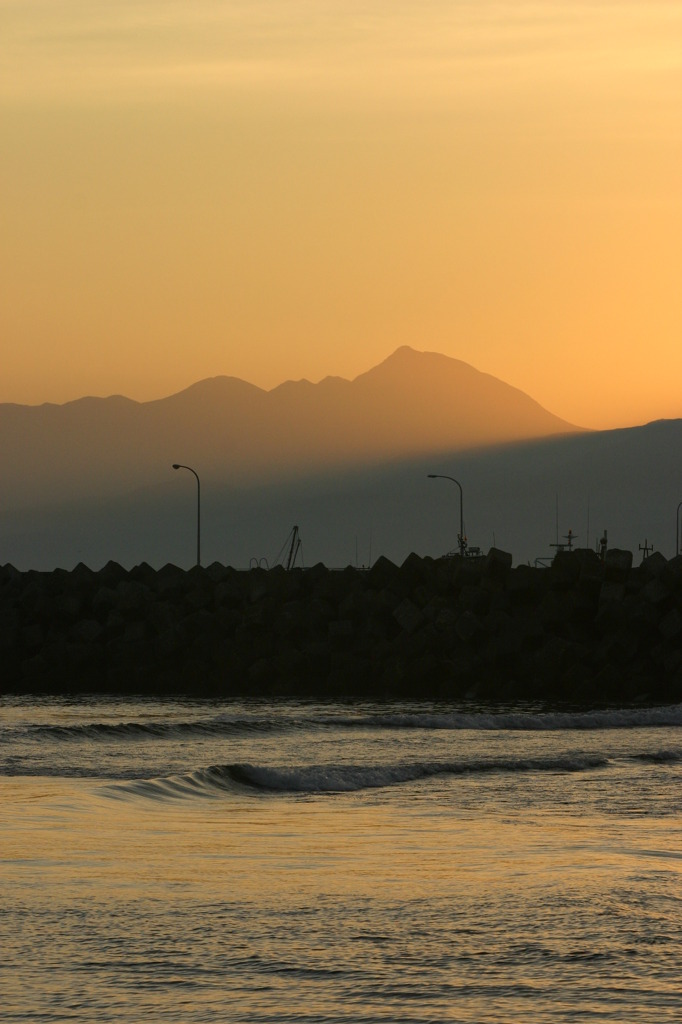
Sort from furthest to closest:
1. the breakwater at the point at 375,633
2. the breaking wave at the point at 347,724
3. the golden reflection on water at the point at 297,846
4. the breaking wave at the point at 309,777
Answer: the breakwater at the point at 375,633, the breaking wave at the point at 347,724, the breaking wave at the point at 309,777, the golden reflection on water at the point at 297,846

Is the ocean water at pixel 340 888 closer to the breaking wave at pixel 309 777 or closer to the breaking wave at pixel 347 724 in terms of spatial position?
the breaking wave at pixel 309 777

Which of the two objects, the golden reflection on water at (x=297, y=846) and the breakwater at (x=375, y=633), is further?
the breakwater at (x=375, y=633)

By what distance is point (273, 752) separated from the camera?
21.1 metres

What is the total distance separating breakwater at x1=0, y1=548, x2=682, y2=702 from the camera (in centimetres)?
3597

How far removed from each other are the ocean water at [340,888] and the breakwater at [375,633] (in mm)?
15616

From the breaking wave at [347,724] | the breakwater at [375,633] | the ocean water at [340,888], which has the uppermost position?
the breakwater at [375,633]

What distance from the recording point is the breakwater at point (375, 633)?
35969 mm

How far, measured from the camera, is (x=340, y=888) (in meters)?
Result: 10.1

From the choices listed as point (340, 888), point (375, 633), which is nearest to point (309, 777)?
point (340, 888)

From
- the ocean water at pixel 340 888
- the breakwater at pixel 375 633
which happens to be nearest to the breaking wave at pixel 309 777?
the ocean water at pixel 340 888

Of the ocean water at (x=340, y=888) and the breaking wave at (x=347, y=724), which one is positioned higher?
the breaking wave at (x=347, y=724)

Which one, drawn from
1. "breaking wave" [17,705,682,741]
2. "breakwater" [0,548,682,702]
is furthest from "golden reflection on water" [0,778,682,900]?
"breakwater" [0,548,682,702]

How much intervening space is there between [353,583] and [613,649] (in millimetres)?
7916

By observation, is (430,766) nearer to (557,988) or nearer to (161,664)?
(557,988)
